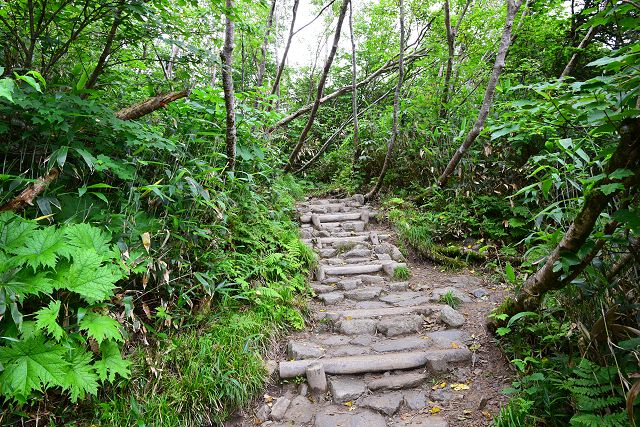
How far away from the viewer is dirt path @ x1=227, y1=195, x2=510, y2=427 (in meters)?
2.76

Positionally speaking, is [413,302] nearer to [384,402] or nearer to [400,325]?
[400,325]

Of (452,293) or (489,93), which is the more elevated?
(489,93)

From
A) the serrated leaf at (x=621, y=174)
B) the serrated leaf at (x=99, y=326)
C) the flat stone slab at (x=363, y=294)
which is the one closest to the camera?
the serrated leaf at (x=621, y=174)

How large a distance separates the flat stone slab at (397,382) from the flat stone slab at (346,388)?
0.30 ft

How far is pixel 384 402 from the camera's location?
2.84 m

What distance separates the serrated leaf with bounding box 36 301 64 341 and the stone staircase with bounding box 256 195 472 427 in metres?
1.62

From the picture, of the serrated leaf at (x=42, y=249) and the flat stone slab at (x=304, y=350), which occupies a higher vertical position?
the serrated leaf at (x=42, y=249)

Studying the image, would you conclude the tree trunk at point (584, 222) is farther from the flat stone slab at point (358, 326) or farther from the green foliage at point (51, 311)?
the green foliage at point (51, 311)

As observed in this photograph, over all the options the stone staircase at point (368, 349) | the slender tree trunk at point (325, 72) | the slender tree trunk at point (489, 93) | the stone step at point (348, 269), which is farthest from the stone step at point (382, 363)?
the slender tree trunk at point (325, 72)

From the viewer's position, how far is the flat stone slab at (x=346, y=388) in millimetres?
2912

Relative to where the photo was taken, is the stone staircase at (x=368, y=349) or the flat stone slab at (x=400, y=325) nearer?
the stone staircase at (x=368, y=349)

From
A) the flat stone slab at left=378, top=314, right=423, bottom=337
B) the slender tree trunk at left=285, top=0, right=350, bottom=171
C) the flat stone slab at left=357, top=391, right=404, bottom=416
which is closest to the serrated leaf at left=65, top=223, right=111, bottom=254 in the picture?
the flat stone slab at left=357, top=391, right=404, bottom=416

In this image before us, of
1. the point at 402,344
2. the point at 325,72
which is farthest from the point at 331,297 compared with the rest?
the point at 325,72

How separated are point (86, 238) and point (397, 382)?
280cm
